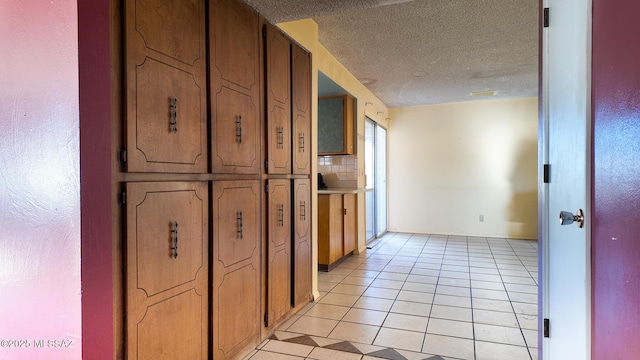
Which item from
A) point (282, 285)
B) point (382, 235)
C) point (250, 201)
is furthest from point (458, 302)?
point (382, 235)

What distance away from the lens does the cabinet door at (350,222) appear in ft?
14.4

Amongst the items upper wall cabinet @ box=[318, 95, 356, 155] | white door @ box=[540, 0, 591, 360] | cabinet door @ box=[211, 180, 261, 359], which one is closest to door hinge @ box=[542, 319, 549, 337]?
white door @ box=[540, 0, 591, 360]

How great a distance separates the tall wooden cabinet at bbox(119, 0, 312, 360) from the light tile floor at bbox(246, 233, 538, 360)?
1.08ft

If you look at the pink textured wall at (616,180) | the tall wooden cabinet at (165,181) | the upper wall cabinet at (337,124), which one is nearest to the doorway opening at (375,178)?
the upper wall cabinet at (337,124)

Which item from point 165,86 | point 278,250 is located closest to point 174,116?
point 165,86

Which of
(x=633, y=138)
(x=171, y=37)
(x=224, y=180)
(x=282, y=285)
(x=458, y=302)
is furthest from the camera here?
(x=458, y=302)

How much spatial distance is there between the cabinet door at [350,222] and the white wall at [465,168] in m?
2.14

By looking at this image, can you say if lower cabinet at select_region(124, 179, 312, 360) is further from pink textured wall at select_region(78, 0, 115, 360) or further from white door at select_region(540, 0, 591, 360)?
white door at select_region(540, 0, 591, 360)

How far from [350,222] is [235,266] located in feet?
9.03

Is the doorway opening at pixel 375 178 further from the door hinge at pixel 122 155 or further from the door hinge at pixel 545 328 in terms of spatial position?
the door hinge at pixel 122 155

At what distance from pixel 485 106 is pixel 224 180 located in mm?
5542

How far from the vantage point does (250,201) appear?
7.01ft

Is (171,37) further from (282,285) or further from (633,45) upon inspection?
(282,285)

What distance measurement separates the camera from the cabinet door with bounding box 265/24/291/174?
2.34 m
